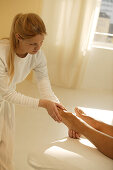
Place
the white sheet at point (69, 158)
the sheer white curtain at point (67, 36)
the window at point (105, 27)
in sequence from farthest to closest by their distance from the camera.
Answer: the window at point (105, 27), the sheer white curtain at point (67, 36), the white sheet at point (69, 158)

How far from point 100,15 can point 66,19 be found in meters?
0.47

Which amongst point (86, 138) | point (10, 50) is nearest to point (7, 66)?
point (10, 50)

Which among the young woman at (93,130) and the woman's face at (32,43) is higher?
the woman's face at (32,43)

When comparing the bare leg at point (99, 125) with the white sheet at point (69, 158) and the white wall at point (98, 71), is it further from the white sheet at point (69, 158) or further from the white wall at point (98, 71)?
the white wall at point (98, 71)

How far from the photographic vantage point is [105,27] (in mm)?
3438

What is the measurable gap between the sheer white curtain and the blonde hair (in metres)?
2.07

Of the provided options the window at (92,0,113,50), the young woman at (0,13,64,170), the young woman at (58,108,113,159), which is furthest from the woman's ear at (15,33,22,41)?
the window at (92,0,113,50)

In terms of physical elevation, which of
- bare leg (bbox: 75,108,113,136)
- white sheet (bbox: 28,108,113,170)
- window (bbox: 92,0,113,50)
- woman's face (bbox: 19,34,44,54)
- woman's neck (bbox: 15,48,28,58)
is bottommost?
white sheet (bbox: 28,108,113,170)

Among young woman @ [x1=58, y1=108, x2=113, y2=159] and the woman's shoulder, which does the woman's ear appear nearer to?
the woman's shoulder

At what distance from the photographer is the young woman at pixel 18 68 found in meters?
1.23

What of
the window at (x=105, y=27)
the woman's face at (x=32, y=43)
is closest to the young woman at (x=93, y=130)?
the woman's face at (x=32, y=43)

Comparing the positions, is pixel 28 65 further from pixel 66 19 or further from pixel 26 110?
pixel 66 19

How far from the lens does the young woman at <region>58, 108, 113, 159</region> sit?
1.05 meters

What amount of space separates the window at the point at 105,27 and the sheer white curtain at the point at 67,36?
0.66 feet
